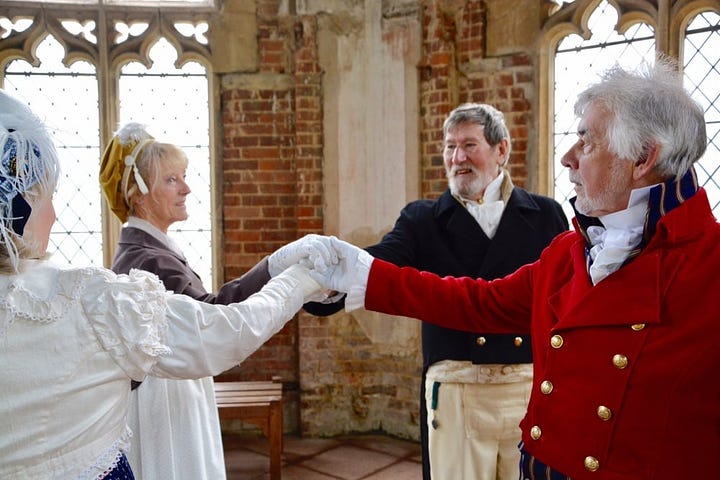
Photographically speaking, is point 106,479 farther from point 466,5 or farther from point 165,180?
point 466,5

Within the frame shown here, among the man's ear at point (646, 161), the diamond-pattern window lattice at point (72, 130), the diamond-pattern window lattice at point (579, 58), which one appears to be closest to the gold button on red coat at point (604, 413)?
the man's ear at point (646, 161)

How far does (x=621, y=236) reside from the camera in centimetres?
158

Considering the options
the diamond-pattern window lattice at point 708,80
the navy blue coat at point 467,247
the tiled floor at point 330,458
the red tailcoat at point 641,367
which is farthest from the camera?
the tiled floor at point 330,458

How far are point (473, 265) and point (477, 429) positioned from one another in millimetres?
652

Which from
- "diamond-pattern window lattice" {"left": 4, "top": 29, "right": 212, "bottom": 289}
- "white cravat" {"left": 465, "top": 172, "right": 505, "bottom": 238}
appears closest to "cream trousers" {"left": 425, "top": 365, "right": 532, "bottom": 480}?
"white cravat" {"left": 465, "top": 172, "right": 505, "bottom": 238}

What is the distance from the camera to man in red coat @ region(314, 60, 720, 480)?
→ 1444 millimetres

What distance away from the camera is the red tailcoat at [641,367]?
1438 millimetres

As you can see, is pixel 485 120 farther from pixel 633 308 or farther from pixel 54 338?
pixel 54 338

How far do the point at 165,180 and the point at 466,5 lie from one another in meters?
3.19

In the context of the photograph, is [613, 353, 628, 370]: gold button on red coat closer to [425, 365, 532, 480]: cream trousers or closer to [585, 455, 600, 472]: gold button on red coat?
[585, 455, 600, 472]: gold button on red coat

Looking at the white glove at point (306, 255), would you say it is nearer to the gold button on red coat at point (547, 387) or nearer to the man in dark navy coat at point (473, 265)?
the man in dark navy coat at point (473, 265)

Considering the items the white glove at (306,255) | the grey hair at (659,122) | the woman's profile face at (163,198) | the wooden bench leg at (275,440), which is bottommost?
the wooden bench leg at (275,440)

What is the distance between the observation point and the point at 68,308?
54.7 inches

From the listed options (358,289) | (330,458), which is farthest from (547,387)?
(330,458)
